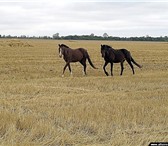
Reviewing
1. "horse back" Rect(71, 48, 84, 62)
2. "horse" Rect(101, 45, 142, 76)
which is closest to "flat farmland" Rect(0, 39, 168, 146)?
"horse" Rect(101, 45, 142, 76)

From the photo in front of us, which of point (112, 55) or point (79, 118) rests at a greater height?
point (112, 55)

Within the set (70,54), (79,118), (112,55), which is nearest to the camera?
(79,118)

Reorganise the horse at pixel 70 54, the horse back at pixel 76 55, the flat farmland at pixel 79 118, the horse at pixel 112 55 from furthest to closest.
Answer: the horse back at pixel 76 55, the horse at pixel 70 54, the horse at pixel 112 55, the flat farmland at pixel 79 118

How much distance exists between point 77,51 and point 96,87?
20.9ft

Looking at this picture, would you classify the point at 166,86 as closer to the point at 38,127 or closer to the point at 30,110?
the point at 30,110

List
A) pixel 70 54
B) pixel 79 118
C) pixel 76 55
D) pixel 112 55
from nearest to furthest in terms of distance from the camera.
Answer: pixel 79 118 < pixel 112 55 < pixel 70 54 < pixel 76 55

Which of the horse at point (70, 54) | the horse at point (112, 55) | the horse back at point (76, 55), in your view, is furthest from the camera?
the horse back at point (76, 55)

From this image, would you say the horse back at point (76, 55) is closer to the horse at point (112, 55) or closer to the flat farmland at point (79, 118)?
the horse at point (112, 55)

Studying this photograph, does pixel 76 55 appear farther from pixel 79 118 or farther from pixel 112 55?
pixel 79 118

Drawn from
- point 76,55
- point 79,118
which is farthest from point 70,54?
point 79,118

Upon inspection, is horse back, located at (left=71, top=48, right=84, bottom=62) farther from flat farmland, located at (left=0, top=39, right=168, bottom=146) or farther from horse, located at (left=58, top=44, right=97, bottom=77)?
flat farmland, located at (left=0, top=39, right=168, bottom=146)

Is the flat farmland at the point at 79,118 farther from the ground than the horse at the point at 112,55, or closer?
closer

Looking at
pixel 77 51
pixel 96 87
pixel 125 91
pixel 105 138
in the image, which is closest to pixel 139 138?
pixel 105 138

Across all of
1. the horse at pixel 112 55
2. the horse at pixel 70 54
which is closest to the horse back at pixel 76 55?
the horse at pixel 70 54
